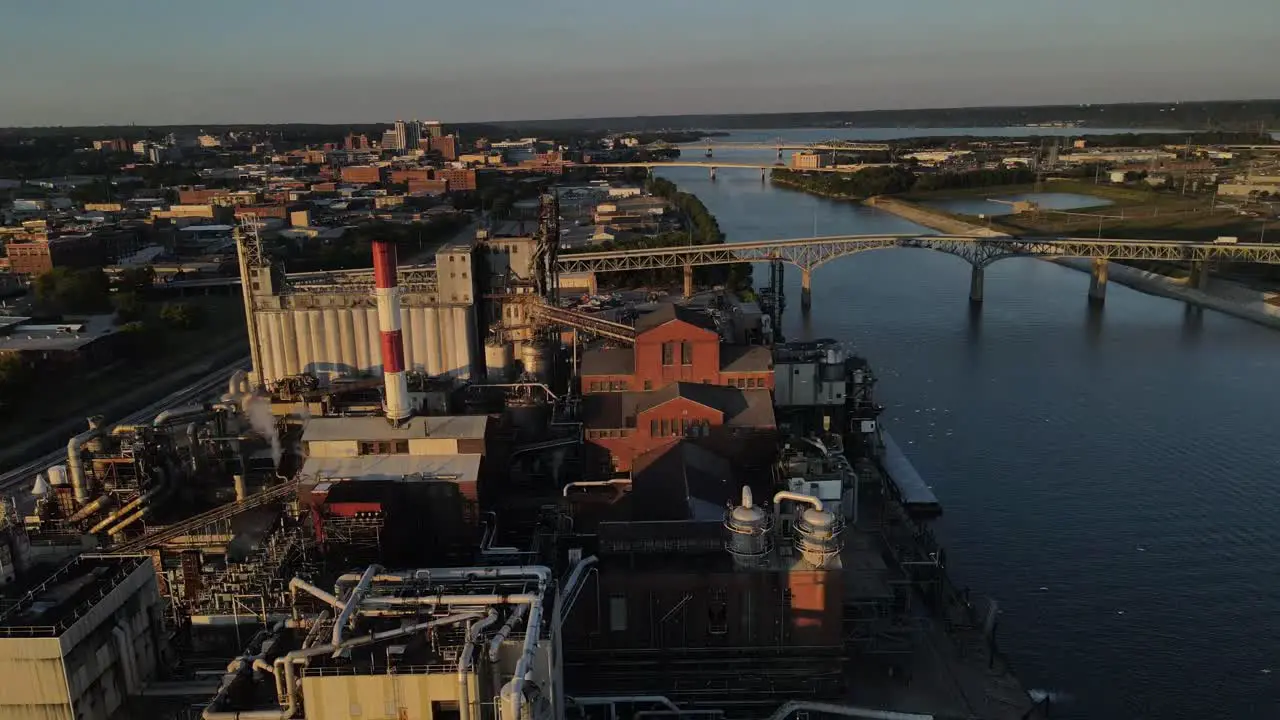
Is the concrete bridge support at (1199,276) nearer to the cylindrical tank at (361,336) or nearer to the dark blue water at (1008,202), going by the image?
the dark blue water at (1008,202)

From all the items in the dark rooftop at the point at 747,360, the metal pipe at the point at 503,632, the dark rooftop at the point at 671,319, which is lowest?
the metal pipe at the point at 503,632

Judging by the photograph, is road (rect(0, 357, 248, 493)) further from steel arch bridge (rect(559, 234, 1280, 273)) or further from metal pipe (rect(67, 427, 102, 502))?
steel arch bridge (rect(559, 234, 1280, 273))

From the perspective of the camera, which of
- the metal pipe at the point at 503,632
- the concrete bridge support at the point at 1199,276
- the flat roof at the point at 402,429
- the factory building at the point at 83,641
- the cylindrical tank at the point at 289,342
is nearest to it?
the metal pipe at the point at 503,632

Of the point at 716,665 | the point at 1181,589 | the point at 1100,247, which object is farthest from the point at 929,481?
the point at 1100,247

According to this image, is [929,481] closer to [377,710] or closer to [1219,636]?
[1219,636]

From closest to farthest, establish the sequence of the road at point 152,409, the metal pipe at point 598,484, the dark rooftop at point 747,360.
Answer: the metal pipe at point 598,484
the dark rooftop at point 747,360
the road at point 152,409

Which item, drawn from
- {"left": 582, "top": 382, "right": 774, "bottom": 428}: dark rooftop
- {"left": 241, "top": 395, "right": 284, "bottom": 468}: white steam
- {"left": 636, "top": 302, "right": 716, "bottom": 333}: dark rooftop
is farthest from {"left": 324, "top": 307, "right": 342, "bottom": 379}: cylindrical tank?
{"left": 636, "top": 302, "right": 716, "bottom": 333}: dark rooftop

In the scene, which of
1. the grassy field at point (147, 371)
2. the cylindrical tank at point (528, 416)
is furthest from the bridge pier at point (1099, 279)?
the grassy field at point (147, 371)

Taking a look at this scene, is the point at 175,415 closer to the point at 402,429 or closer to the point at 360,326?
the point at 402,429
